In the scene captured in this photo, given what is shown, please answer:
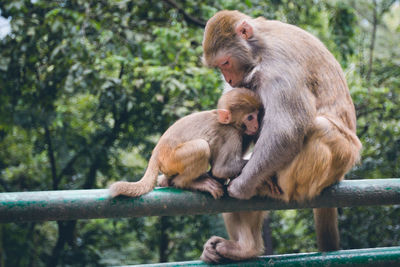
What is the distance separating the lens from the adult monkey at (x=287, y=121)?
8.50 ft

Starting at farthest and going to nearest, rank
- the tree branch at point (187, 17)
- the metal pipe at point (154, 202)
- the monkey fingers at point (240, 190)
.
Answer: the tree branch at point (187, 17) → the monkey fingers at point (240, 190) → the metal pipe at point (154, 202)

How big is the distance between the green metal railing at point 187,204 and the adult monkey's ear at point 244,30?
4.20 feet

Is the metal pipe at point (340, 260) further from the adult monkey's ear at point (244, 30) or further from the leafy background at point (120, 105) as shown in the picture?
the leafy background at point (120, 105)

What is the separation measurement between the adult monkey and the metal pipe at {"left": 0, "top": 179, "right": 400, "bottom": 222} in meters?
0.12

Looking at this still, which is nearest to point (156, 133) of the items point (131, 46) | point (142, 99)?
point (142, 99)

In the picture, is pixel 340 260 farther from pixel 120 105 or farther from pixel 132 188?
pixel 120 105

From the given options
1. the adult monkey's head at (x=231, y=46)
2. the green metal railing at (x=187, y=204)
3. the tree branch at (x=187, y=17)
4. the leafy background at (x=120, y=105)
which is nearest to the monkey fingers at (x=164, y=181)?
the green metal railing at (x=187, y=204)

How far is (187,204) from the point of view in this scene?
2131mm

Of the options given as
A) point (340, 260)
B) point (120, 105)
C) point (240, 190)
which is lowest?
point (120, 105)

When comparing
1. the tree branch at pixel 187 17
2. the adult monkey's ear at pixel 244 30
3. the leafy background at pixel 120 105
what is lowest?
the leafy background at pixel 120 105

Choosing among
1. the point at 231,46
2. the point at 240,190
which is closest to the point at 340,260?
the point at 240,190

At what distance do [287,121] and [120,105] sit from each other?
11.9ft

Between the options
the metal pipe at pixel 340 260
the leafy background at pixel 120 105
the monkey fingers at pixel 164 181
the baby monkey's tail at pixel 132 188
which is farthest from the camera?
the leafy background at pixel 120 105

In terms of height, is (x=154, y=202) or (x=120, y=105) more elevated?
(x=154, y=202)
